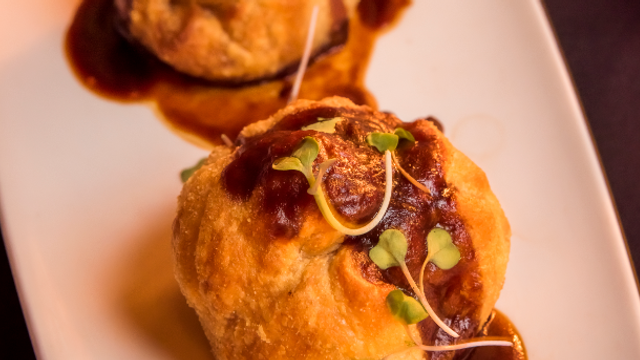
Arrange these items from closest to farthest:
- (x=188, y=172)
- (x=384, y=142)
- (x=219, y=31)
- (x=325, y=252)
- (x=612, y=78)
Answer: (x=325, y=252) → (x=384, y=142) → (x=188, y=172) → (x=219, y=31) → (x=612, y=78)

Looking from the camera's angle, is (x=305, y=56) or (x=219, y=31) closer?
(x=219, y=31)

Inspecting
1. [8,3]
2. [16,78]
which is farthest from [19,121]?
[8,3]

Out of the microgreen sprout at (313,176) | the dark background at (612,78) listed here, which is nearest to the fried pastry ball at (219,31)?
the microgreen sprout at (313,176)

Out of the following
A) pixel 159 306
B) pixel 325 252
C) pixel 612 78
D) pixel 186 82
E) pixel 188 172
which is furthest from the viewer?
pixel 612 78

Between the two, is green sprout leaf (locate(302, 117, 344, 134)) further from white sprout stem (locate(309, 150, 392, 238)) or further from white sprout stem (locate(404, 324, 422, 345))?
white sprout stem (locate(404, 324, 422, 345))

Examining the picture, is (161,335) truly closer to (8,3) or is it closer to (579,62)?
(8,3)

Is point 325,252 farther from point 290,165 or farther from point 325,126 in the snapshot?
point 325,126

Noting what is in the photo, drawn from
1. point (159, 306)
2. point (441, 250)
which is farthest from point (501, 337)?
point (159, 306)
